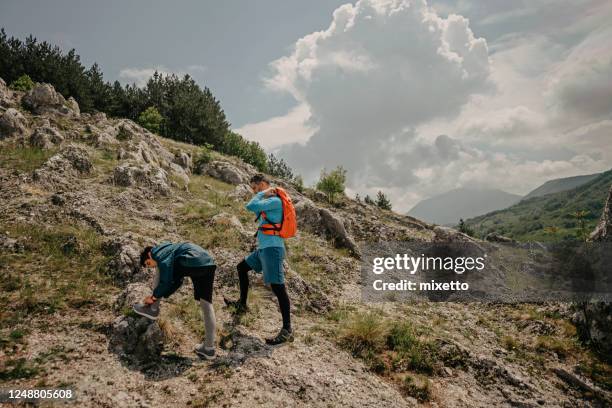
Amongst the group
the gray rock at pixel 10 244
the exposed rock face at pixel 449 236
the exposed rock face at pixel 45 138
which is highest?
the exposed rock face at pixel 45 138

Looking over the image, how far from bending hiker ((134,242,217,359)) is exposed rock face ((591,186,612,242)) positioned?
11.4 meters

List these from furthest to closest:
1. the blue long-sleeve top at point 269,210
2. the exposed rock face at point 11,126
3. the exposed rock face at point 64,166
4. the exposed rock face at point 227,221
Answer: the exposed rock face at point 11,126, the exposed rock face at point 64,166, the exposed rock face at point 227,221, the blue long-sleeve top at point 269,210

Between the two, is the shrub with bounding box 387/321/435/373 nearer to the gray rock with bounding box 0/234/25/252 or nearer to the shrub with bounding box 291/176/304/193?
the gray rock with bounding box 0/234/25/252

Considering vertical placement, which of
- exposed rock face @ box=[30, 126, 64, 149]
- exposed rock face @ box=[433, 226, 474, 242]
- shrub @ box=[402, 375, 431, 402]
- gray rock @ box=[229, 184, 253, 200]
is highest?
exposed rock face @ box=[30, 126, 64, 149]

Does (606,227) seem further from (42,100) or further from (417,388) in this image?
(42,100)

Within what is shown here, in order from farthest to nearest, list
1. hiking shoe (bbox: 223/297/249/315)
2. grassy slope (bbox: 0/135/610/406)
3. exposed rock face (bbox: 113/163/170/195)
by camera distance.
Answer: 1. exposed rock face (bbox: 113/163/170/195)
2. hiking shoe (bbox: 223/297/249/315)
3. grassy slope (bbox: 0/135/610/406)

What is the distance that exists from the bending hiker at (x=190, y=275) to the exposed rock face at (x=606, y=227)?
1141 centimetres

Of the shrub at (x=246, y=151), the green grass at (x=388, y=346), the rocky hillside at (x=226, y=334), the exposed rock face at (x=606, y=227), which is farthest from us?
the shrub at (x=246, y=151)

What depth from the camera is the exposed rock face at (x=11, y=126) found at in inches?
746

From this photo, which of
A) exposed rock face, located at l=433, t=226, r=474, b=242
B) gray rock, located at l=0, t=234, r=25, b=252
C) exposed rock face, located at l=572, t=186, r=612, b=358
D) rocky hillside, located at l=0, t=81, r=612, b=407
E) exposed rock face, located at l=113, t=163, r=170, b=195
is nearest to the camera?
rocky hillside, located at l=0, t=81, r=612, b=407

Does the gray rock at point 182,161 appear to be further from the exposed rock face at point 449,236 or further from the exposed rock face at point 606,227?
the exposed rock face at point 606,227

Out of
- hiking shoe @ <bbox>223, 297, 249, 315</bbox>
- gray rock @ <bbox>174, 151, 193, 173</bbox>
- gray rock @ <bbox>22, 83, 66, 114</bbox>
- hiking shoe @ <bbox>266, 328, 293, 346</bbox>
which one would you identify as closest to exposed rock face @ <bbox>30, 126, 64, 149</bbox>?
gray rock @ <bbox>174, 151, 193, 173</bbox>

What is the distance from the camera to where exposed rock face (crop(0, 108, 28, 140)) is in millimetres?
18953

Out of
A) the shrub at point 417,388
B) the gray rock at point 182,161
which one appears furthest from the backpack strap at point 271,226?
the gray rock at point 182,161
